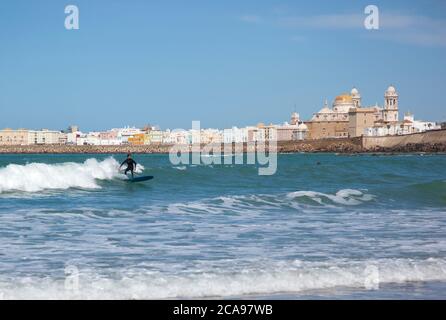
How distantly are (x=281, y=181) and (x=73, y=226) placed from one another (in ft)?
53.8

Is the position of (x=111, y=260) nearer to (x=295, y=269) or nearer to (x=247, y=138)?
(x=295, y=269)

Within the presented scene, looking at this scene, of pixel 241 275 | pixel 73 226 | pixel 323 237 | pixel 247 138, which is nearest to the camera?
pixel 241 275

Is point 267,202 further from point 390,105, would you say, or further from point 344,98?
point 344,98

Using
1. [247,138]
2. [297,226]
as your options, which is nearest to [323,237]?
[297,226]

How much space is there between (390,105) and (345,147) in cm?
1307

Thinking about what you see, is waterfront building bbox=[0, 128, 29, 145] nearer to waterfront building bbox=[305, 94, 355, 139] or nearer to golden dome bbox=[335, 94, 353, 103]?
waterfront building bbox=[305, 94, 355, 139]

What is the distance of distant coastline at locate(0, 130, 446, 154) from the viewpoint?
113 m

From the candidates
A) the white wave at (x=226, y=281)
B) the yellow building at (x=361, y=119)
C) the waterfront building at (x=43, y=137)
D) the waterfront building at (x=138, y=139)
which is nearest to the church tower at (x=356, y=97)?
the yellow building at (x=361, y=119)

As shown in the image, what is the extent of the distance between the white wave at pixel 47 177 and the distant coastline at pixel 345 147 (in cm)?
9090

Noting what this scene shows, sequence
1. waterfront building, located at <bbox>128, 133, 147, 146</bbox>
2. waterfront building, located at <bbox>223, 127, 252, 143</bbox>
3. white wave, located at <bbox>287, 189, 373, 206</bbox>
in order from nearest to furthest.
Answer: white wave, located at <bbox>287, 189, 373, 206</bbox>, waterfront building, located at <bbox>223, 127, 252, 143</bbox>, waterfront building, located at <bbox>128, 133, 147, 146</bbox>

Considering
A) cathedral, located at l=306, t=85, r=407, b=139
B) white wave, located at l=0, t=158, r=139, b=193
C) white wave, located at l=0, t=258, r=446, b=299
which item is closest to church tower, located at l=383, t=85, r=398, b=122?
cathedral, located at l=306, t=85, r=407, b=139

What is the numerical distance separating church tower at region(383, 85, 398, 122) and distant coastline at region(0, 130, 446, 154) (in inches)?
384
